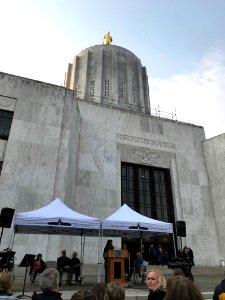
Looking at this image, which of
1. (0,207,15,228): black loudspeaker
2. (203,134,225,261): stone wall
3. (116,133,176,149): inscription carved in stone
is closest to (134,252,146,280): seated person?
(0,207,15,228): black loudspeaker

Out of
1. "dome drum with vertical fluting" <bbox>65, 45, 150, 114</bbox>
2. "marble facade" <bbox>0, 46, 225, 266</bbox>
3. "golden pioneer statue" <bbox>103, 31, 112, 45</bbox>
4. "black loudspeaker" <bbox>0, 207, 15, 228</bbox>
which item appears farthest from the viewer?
"golden pioneer statue" <bbox>103, 31, 112, 45</bbox>

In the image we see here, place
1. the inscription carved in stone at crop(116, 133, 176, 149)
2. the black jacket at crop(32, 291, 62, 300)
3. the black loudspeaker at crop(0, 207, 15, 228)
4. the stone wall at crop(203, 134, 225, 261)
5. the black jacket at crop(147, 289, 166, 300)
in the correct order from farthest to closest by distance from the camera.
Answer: the inscription carved in stone at crop(116, 133, 176, 149) < the stone wall at crop(203, 134, 225, 261) < the black loudspeaker at crop(0, 207, 15, 228) < the black jacket at crop(147, 289, 166, 300) < the black jacket at crop(32, 291, 62, 300)

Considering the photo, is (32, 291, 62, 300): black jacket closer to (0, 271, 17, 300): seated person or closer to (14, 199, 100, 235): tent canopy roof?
(0, 271, 17, 300): seated person

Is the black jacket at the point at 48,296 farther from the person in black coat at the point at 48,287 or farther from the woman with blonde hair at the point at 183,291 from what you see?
the woman with blonde hair at the point at 183,291

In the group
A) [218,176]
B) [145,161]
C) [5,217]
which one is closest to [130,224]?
[5,217]

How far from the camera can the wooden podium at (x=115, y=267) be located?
34.5 ft

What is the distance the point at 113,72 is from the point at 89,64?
3.25m

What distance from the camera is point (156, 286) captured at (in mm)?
4043

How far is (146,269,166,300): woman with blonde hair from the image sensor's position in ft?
13.0

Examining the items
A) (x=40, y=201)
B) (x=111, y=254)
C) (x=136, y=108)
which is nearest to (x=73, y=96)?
(x=40, y=201)

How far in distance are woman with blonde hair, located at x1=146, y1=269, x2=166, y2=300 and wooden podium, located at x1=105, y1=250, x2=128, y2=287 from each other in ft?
22.9

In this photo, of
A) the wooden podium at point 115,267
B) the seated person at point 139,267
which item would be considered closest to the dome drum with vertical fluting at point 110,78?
the seated person at point 139,267

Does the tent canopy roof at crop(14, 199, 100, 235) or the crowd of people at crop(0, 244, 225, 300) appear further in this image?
the tent canopy roof at crop(14, 199, 100, 235)

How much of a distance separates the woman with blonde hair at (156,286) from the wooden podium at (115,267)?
22.9ft
